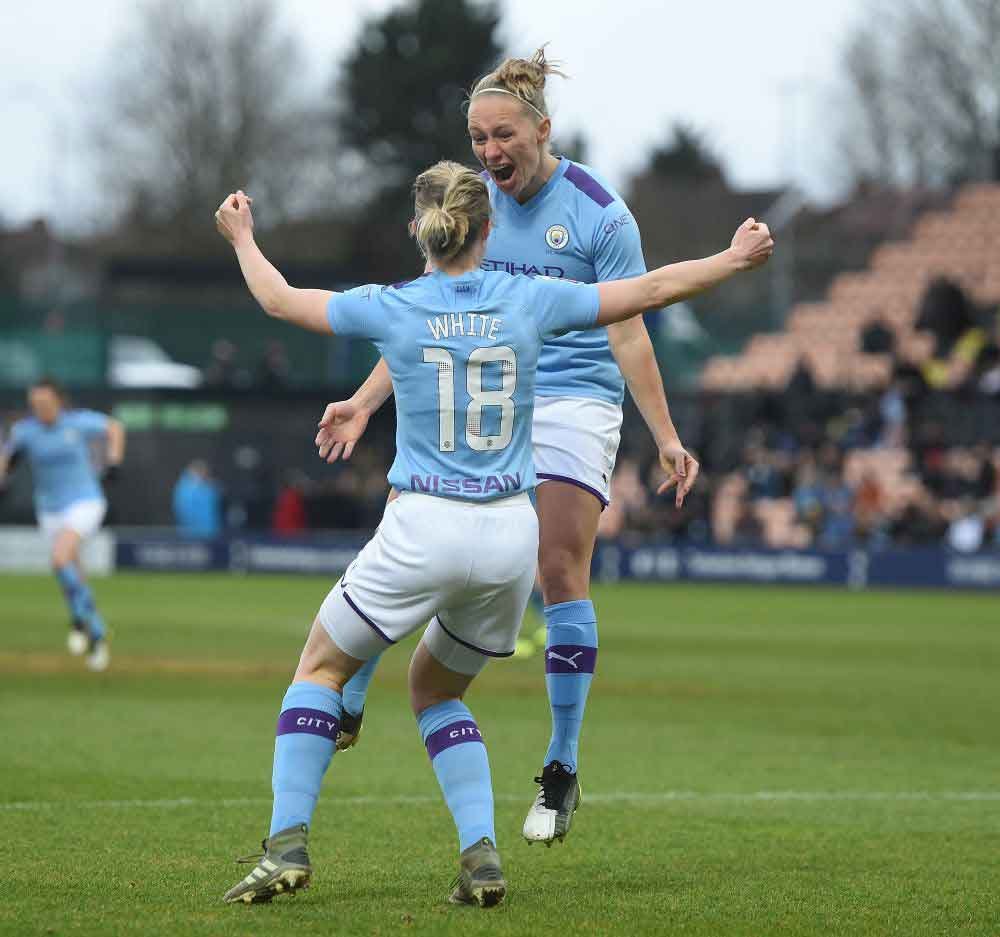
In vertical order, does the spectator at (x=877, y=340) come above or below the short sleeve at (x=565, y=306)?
above

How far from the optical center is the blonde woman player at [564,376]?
7016 millimetres

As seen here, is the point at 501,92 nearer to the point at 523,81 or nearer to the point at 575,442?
the point at 523,81

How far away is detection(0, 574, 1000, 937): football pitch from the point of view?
595 cm

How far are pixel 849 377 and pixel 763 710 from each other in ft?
70.2

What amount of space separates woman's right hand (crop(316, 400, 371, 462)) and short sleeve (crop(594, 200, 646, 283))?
1239mm

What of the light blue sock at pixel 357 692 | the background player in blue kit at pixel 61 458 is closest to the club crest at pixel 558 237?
the light blue sock at pixel 357 692

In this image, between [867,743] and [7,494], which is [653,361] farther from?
[7,494]

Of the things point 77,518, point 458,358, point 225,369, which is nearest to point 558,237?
Answer: point 458,358

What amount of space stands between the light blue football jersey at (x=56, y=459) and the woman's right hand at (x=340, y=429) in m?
11.0

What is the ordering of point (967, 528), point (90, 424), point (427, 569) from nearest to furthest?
point (427, 569) < point (90, 424) < point (967, 528)

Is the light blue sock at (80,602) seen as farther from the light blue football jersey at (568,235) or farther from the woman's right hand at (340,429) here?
the woman's right hand at (340,429)

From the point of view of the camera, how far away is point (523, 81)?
22.9ft

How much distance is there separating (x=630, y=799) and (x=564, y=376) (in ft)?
6.99

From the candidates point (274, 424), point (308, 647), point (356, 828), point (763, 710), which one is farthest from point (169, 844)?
point (274, 424)
